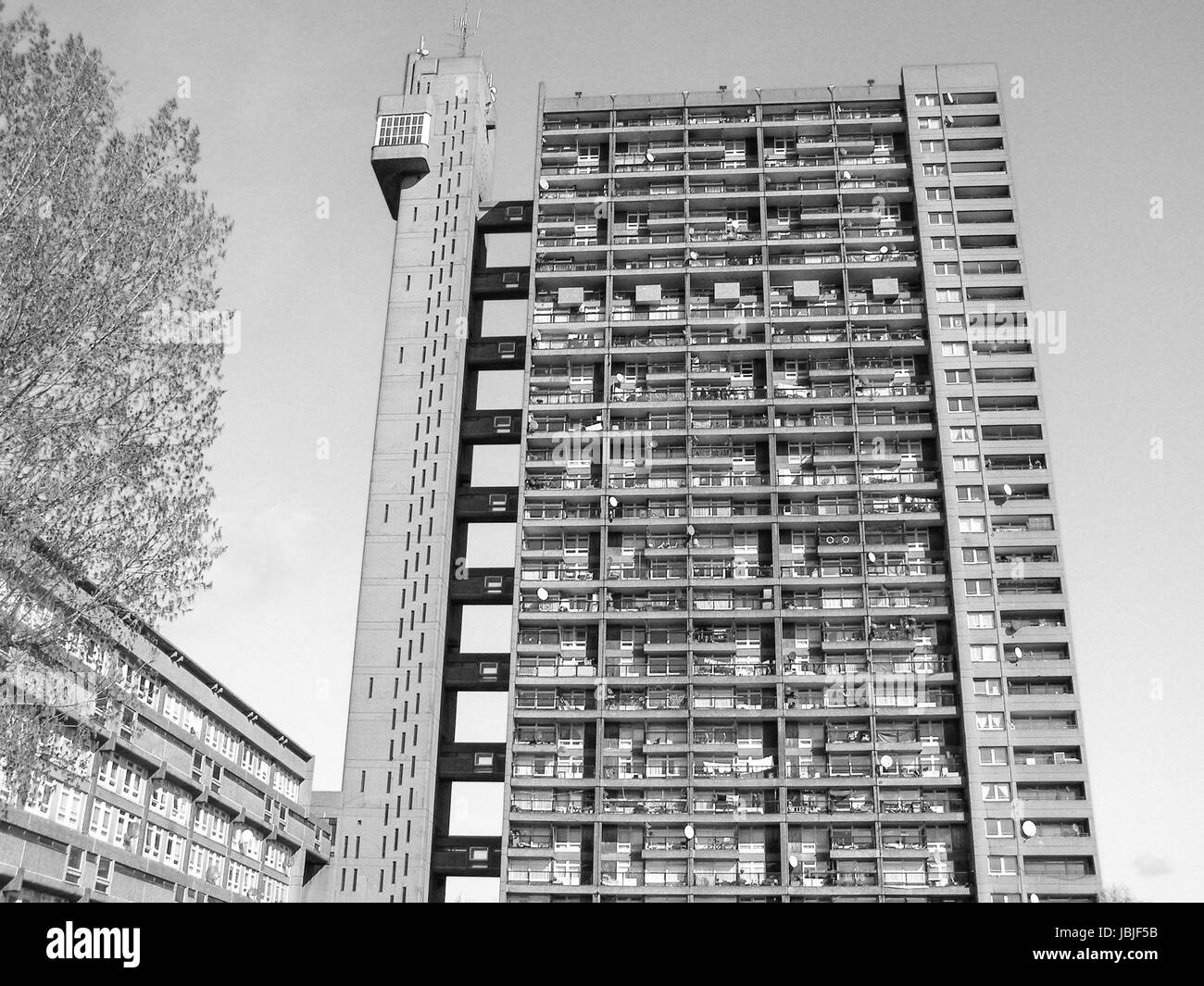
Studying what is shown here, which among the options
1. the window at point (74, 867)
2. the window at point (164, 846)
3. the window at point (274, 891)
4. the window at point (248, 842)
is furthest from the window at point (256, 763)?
the window at point (74, 867)

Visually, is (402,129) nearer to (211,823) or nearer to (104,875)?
(211,823)

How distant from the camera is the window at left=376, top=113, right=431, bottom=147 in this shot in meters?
94.3

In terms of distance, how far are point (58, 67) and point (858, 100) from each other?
74.7 metres

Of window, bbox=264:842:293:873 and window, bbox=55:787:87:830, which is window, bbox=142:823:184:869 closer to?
window, bbox=55:787:87:830

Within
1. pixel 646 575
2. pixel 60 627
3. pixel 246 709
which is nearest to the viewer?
pixel 60 627

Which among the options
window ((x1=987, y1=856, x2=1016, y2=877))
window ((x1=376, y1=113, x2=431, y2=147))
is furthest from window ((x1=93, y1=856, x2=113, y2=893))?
window ((x1=376, y1=113, x2=431, y2=147))

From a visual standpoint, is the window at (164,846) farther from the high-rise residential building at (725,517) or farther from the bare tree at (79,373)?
the bare tree at (79,373)

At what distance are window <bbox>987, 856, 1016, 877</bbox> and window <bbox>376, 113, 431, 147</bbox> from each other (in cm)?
6304

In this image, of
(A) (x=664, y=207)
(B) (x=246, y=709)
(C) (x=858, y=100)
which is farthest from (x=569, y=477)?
(C) (x=858, y=100)

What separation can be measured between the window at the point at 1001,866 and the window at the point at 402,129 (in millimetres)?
63041

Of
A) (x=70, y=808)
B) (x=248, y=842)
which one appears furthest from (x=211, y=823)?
(x=70, y=808)

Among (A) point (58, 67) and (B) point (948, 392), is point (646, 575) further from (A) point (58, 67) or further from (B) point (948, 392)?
(A) point (58, 67)

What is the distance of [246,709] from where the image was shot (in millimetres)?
92438
